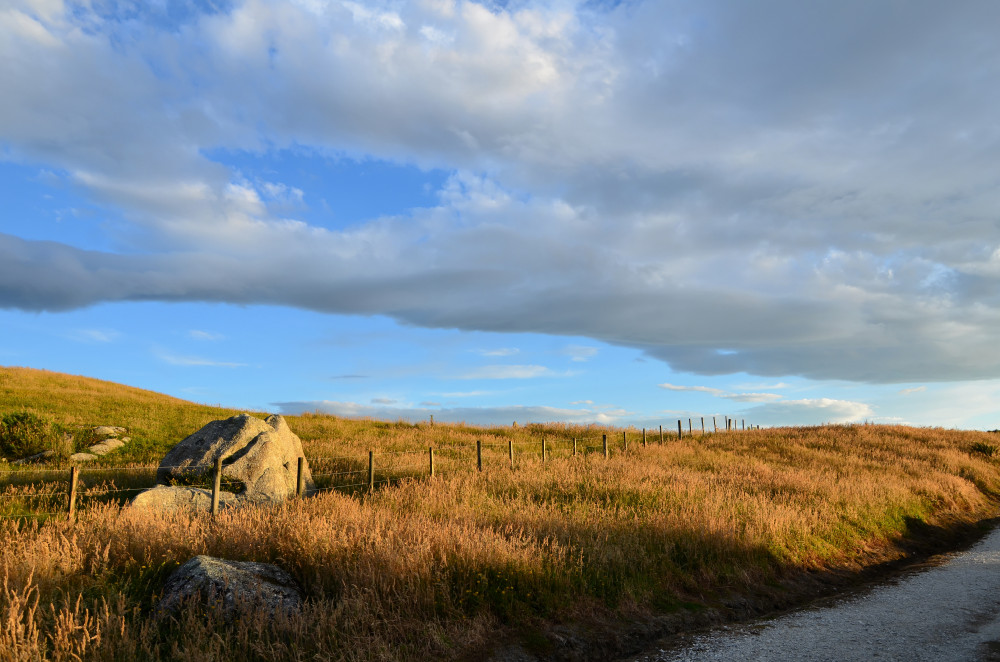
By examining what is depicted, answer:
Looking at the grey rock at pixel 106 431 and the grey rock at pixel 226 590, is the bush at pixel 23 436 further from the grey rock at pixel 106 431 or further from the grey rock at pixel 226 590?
the grey rock at pixel 226 590

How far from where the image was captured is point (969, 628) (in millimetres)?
9164

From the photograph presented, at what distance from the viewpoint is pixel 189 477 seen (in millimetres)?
17391

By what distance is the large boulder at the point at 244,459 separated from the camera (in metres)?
17.1

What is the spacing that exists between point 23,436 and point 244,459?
12.8 metres

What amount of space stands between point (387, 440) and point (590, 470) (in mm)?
12911

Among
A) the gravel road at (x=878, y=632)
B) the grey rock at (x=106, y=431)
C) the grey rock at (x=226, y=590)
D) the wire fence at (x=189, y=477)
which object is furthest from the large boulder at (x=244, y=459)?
the gravel road at (x=878, y=632)

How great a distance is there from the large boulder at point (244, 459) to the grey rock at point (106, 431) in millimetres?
10130

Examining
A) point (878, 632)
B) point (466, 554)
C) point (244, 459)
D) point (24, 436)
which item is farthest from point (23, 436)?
point (878, 632)

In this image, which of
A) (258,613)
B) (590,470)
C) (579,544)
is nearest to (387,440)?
(590,470)

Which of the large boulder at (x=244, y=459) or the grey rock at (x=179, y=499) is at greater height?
the large boulder at (x=244, y=459)

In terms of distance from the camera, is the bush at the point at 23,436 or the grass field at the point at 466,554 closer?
the grass field at the point at 466,554

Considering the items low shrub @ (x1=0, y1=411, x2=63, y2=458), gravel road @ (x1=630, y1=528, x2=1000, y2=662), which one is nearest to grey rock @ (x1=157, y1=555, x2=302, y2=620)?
gravel road @ (x1=630, y1=528, x2=1000, y2=662)

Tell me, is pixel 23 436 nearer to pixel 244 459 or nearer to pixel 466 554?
pixel 244 459

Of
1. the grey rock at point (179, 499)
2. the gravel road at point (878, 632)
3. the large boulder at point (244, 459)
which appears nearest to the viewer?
the gravel road at point (878, 632)
